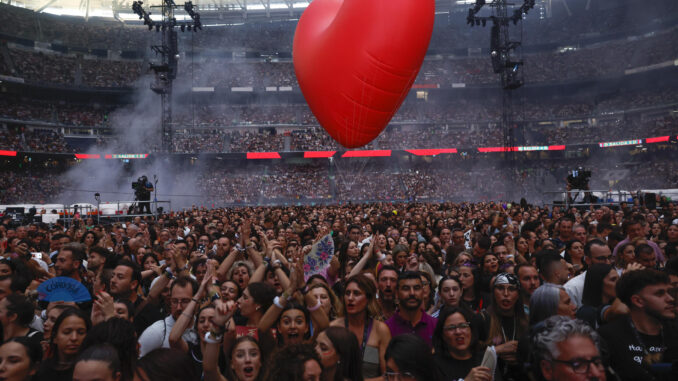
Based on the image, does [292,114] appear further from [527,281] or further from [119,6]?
[527,281]

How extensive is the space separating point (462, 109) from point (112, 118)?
3590cm

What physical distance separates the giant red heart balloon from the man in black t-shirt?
6.66m

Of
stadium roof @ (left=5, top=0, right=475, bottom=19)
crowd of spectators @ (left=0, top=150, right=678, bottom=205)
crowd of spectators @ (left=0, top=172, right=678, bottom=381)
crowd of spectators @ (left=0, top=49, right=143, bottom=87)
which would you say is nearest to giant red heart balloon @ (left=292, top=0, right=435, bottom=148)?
crowd of spectators @ (left=0, top=172, right=678, bottom=381)

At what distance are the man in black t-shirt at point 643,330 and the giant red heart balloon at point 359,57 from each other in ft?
21.8

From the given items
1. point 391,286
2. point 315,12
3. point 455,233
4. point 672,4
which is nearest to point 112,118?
A: point 315,12

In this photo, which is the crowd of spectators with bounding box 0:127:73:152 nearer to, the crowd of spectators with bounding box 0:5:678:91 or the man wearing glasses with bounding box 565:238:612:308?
the crowd of spectators with bounding box 0:5:678:91

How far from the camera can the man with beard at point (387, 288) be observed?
4.74 meters

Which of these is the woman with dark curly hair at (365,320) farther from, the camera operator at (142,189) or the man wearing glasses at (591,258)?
the camera operator at (142,189)

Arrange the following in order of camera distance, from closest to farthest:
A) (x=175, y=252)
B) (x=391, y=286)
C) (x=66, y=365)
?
(x=66, y=365) → (x=391, y=286) → (x=175, y=252)

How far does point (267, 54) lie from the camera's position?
52938 millimetres

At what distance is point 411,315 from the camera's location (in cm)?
406

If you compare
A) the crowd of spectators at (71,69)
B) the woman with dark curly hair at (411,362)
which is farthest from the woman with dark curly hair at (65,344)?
the crowd of spectators at (71,69)

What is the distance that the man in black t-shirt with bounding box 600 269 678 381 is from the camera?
3.08 meters

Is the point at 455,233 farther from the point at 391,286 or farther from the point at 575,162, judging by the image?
the point at 575,162
